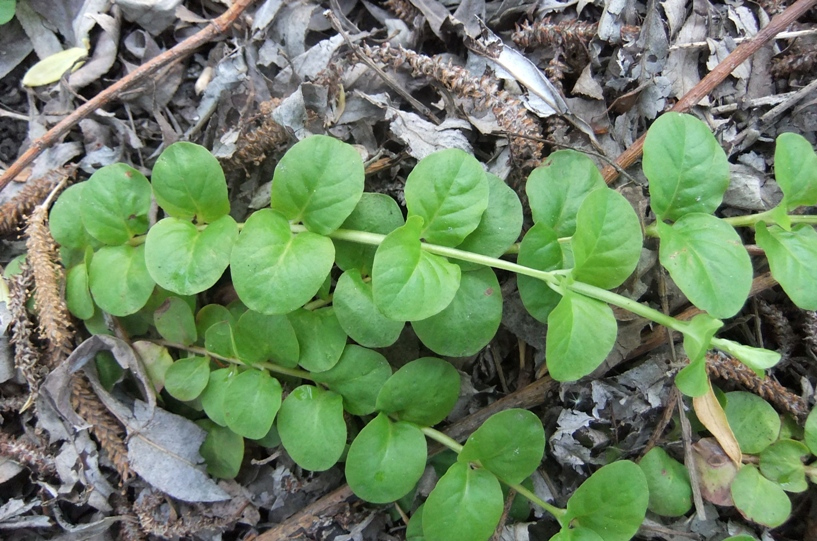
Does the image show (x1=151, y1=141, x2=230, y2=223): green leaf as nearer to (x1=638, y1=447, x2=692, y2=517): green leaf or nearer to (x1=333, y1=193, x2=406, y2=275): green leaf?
(x1=333, y1=193, x2=406, y2=275): green leaf

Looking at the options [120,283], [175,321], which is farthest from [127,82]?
[175,321]

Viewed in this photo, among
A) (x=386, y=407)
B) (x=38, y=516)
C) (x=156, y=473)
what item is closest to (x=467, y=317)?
(x=386, y=407)

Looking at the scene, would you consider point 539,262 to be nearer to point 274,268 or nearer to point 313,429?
point 274,268

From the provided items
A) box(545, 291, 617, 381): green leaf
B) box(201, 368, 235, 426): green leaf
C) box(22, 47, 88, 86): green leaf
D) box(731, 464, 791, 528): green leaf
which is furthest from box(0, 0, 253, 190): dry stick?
box(731, 464, 791, 528): green leaf

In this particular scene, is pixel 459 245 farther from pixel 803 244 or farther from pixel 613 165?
pixel 803 244

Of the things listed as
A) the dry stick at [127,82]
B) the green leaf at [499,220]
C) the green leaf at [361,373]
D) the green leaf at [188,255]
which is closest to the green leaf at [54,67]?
the dry stick at [127,82]

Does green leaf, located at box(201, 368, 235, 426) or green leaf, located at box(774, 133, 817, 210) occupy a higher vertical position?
green leaf, located at box(774, 133, 817, 210)
